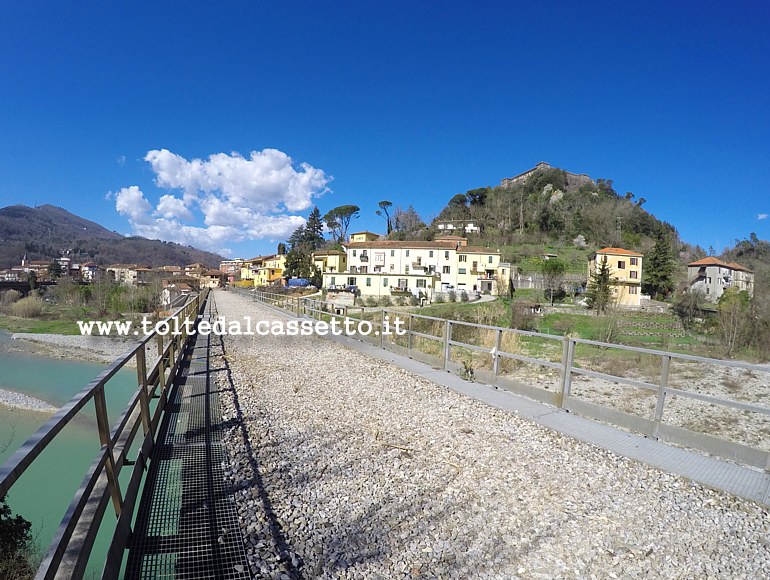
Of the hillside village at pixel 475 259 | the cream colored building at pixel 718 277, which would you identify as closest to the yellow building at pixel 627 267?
the hillside village at pixel 475 259

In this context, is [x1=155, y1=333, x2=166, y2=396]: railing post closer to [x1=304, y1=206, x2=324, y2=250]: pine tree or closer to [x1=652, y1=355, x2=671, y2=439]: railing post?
[x1=652, y1=355, x2=671, y2=439]: railing post

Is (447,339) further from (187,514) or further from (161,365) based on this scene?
(187,514)

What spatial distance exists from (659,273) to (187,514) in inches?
2428

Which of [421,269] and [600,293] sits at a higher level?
[421,269]

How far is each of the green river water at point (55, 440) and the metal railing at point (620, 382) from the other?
563cm

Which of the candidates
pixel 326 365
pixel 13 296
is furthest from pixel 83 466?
pixel 13 296

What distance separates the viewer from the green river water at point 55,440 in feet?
23.0

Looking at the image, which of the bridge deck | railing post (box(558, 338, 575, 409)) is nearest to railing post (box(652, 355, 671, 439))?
railing post (box(558, 338, 575, 409))

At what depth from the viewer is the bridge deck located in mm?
2615

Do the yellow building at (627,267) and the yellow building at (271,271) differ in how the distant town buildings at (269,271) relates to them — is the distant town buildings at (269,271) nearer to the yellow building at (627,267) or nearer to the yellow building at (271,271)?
the yellow building at (271,271)

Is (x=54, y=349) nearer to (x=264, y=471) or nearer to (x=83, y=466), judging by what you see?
(x=83, y=466)

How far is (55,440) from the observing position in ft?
34.4

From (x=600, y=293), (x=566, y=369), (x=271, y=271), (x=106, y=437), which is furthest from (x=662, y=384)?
(x=271, y=271)

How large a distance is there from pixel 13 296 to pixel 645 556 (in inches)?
2950
